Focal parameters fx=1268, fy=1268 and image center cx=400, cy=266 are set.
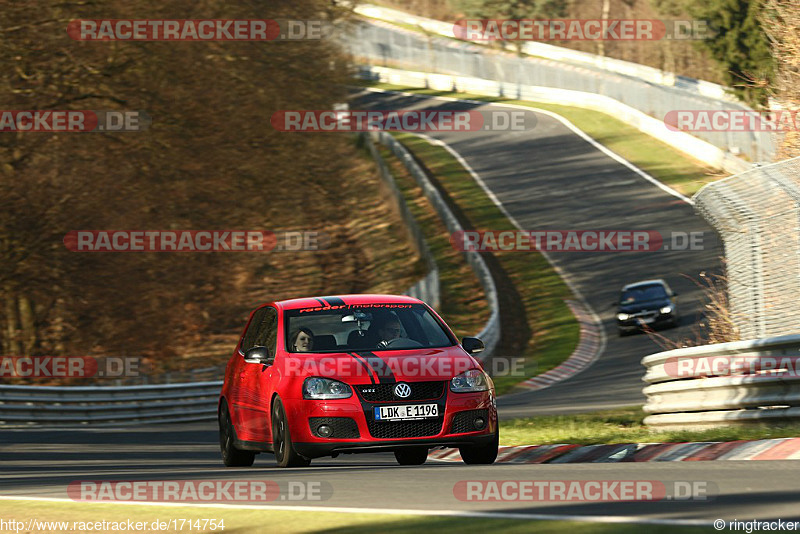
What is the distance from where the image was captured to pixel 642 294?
32.2 m

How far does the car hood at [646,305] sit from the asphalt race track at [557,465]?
71 centimetres

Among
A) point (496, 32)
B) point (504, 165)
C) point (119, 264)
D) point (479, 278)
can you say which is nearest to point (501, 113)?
point (504, 165)

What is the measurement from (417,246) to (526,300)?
6.93 metres

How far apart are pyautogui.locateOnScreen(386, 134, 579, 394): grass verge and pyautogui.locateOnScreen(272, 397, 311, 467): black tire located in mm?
A: 15655

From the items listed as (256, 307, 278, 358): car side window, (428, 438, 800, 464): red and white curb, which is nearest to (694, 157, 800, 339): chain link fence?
(428, 438, 800, 464): red and white curb

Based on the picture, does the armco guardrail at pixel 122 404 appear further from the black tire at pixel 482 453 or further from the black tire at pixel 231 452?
the black tire at pixel 482 453

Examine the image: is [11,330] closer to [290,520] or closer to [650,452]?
[650,452]

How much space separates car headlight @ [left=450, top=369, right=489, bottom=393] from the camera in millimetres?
10742

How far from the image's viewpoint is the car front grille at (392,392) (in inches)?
415
